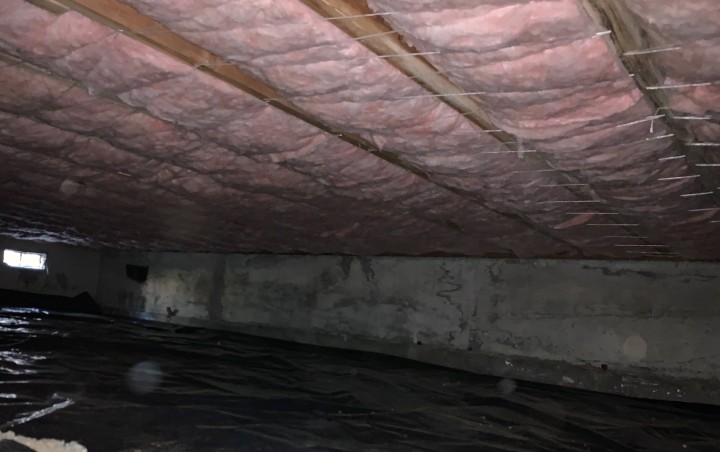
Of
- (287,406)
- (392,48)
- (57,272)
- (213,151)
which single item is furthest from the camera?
(57,272)

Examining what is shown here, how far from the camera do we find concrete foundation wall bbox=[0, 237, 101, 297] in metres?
6.59

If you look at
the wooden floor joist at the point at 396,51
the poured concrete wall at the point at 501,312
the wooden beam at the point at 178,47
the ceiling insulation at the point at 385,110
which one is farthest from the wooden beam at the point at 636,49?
A: the poured concrete wall at the point at 501,312

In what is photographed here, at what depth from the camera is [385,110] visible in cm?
160

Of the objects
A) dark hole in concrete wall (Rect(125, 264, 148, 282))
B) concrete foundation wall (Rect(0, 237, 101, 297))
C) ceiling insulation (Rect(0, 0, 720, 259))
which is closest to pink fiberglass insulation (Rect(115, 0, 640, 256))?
ceiling insulation (Rect(0, 0, 720, 259))

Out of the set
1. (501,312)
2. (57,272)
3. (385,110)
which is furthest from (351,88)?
(57,272)

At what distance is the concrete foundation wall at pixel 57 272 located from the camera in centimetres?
659

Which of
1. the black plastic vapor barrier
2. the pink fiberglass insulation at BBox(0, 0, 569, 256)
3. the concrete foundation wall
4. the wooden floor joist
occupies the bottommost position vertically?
the black plastic vapor barrier

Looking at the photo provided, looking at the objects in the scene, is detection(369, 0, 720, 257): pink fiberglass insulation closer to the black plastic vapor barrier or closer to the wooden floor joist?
the wooden floor joist

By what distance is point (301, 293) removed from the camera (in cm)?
529

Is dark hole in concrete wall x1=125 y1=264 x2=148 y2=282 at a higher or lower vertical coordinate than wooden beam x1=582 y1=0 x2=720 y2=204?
lower

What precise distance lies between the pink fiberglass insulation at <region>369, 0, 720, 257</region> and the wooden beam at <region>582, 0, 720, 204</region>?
0.7 inches

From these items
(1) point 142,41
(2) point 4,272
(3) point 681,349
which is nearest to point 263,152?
(1) point 142,41

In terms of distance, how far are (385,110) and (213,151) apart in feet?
3.11

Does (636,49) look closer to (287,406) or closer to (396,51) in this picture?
(396,51)
